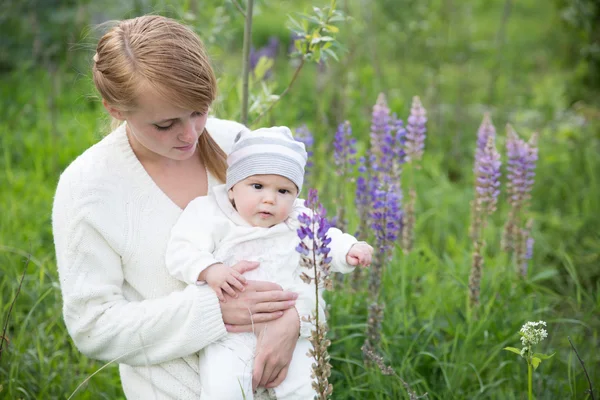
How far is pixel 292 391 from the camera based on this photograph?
6.85 ft

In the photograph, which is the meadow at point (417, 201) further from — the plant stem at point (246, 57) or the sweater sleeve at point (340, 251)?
the sweater sleeve at point (340, 251)

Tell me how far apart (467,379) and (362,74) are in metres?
2.83

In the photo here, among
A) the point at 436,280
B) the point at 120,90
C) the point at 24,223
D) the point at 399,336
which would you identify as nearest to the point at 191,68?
the point at 120,90

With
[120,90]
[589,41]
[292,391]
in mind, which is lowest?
[292,391]

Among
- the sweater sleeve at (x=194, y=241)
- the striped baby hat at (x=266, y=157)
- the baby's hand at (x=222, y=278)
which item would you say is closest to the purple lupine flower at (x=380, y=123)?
the striped baby hat at (x=266, y=157)

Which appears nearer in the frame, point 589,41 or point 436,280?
point 436,280

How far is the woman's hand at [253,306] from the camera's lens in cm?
210

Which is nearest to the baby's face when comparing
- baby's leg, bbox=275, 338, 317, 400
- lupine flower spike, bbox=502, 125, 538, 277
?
baby's leg, bbox=275, 338, 317, 400

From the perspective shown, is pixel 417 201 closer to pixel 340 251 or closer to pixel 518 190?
pixel 518 190

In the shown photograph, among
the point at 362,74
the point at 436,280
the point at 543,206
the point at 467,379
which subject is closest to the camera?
the point at 467,379

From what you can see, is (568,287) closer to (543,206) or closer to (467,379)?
(543,206)

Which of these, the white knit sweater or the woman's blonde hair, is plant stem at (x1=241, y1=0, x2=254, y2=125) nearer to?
the woman's blonde hair

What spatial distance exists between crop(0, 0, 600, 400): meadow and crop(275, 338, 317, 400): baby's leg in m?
0.42

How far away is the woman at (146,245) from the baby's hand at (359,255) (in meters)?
0.21
